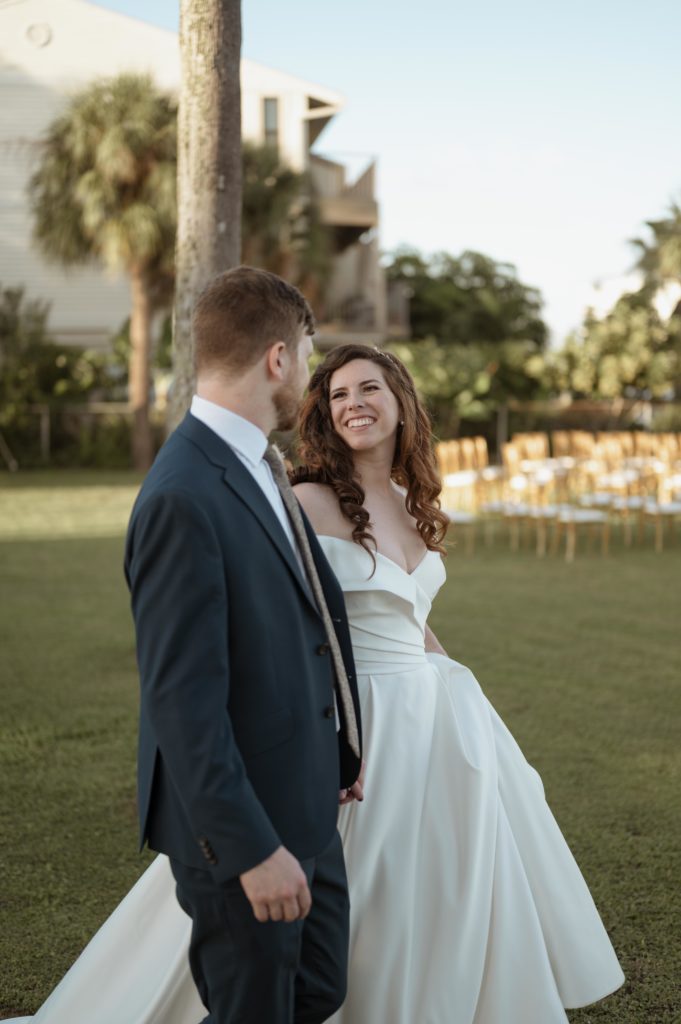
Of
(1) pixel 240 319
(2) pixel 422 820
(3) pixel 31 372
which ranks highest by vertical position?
(3) pixel 31 372

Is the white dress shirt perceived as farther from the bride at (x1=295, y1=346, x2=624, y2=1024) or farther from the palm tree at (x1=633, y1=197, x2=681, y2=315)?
the palm tree at (x1=633, y1=197, x2=681, y2=315)

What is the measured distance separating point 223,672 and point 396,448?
1.51 m

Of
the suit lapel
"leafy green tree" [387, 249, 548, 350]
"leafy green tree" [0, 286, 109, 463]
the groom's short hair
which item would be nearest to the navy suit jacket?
the suit lapel

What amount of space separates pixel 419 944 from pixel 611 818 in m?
2.21

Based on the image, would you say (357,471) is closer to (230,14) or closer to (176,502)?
(176,502)

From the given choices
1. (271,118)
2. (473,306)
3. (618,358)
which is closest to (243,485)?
(618,358)

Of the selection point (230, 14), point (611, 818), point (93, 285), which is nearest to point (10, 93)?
point (93, 285)

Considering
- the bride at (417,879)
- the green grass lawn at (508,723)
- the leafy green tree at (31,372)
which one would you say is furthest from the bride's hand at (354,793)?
the leafy green tree at (31,372)

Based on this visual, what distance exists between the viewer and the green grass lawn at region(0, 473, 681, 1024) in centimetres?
373

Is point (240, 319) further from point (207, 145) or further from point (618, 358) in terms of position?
point (618, 358)

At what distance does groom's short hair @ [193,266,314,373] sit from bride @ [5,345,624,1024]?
0.93 meters

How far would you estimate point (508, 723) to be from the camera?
238 inches

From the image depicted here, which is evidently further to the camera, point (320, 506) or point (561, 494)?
point (561, 494)

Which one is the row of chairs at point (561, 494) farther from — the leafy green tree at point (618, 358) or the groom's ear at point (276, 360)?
the leafy green tree at point (618, 358)
